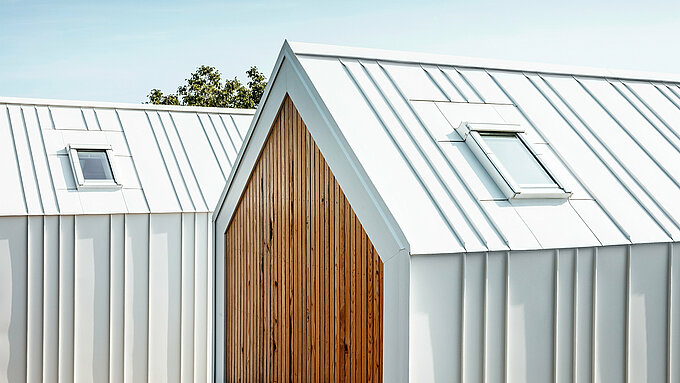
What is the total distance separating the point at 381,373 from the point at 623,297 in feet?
6.11

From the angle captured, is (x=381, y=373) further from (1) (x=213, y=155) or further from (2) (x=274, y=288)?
(1) (x=213, y=155)

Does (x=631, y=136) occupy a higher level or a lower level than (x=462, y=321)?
higher

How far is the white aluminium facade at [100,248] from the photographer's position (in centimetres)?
775

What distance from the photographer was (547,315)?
4.42 meters

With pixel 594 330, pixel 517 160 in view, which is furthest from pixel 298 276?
pixel 594 330

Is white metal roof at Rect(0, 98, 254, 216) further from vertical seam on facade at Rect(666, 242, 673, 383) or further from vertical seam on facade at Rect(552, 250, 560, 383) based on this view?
vertical seam on facade at Rect(666, 242, 673, 383)

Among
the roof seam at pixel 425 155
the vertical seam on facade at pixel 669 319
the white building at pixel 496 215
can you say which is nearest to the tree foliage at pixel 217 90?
the white building at pixel 496 215

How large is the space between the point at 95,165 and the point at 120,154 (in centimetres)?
45

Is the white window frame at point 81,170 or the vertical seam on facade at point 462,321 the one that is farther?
the white window frame at point 81,170

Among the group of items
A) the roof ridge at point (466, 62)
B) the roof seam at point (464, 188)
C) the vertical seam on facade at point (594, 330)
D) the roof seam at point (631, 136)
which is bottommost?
the vertical seam on facade at point (594, 330)

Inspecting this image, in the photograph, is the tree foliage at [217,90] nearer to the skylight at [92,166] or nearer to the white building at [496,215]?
the skylight at [92,166]

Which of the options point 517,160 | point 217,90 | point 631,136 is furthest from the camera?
point 217,90

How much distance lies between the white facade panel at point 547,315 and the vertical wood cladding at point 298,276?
42 cm

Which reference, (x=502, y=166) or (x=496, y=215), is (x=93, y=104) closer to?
(x=502, y=166)
